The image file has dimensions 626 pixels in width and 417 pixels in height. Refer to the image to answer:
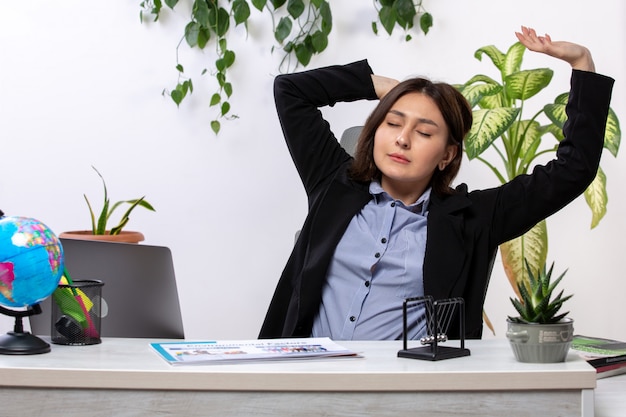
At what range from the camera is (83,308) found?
4.46ft

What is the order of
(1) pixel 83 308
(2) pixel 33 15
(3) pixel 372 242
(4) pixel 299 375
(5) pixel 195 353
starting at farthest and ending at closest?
1. (2) pixel 33 15
2. (3) pixel 372 242
3. (1) pixel 83 308
4. (5) pixel 195 353
5. (4) pixel 299 375

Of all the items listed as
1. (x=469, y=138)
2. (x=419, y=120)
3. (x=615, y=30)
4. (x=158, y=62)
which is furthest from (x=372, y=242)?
(x=615, y=30)

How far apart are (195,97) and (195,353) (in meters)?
2.20

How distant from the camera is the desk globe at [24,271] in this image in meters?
1.24

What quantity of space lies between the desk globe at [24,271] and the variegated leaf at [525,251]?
193 cm

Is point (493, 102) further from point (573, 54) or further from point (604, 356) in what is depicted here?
point (604, 356)

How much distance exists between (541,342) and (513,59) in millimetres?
1935

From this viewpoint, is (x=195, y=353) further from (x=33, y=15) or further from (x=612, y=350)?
(x=33, y=15)

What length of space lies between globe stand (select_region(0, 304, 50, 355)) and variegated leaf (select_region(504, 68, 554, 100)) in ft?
6.70

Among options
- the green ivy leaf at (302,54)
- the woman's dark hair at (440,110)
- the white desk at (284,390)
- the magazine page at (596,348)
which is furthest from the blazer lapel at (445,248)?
the green ivy leaf at (302,54)

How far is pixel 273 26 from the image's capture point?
329 centimetres

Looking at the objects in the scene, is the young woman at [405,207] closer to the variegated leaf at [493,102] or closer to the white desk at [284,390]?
the white desk at [284,390]

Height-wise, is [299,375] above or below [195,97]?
below

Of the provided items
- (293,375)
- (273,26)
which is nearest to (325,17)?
(273,26)
